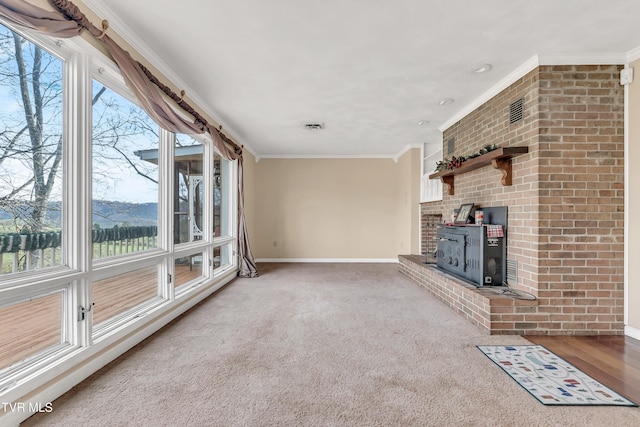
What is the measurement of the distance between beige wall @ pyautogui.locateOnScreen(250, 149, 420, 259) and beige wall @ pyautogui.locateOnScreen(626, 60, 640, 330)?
406cm

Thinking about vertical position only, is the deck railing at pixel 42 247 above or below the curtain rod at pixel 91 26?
below

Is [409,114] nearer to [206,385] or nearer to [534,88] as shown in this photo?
[534,88]

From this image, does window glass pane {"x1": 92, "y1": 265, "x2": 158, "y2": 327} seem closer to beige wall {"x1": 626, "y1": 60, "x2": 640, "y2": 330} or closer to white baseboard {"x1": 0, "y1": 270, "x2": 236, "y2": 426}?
white baseboard {"x1": 0, "y1": 270, "x2": 236, "y2": 426}

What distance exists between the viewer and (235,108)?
374 centimetres

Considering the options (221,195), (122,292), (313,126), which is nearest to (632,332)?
(313,126)

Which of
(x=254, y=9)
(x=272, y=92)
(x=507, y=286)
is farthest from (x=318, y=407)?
(x=272, y=92)

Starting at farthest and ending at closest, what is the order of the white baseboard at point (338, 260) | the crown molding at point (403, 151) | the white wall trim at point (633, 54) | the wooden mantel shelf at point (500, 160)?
the white baseboard at point (338, 260) < the crown molding at point (403, 151) < the wooden mantel shelf at point (500, 160) < the white wall trim at point (633, 54)

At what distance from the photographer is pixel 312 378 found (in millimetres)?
1856

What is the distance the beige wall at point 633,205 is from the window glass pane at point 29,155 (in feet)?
14.4

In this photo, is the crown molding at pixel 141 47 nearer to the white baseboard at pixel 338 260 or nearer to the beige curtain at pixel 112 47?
the beige curtain at pixel 112 47

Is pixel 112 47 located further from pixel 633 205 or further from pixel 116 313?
pixel 633 205

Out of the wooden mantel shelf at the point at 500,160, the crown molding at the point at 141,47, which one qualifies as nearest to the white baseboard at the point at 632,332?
the wooden mantel shelf at the point at 500,160

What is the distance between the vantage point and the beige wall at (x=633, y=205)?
7.90ft

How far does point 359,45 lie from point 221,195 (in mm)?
3293
